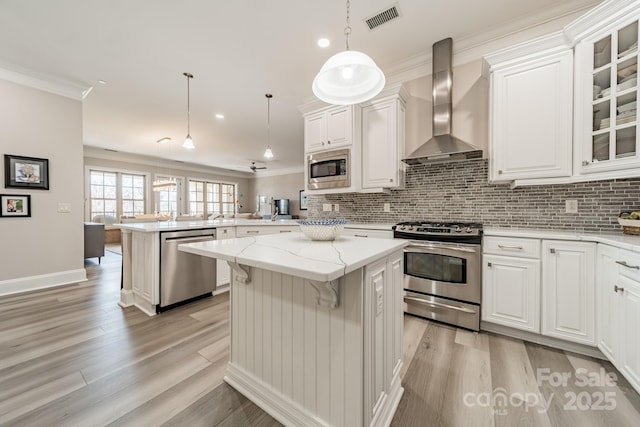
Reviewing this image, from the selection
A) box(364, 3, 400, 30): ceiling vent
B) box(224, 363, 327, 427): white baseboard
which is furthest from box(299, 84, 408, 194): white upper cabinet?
box(224, 363, 327, 427): white baseboard

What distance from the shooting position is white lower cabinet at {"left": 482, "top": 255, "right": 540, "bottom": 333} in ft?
6.25

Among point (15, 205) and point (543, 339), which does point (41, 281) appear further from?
point (543, 339)

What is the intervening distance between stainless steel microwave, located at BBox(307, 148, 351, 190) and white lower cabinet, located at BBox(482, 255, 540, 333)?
1.66m

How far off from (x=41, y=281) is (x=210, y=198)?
693 centimetres

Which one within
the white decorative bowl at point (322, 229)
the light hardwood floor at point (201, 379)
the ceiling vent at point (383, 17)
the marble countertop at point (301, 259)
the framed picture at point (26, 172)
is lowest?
the light hardwood floor at point (201, 379)

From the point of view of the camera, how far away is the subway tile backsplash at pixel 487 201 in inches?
78.7

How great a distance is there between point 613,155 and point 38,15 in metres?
4.73

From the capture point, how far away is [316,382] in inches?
45.0

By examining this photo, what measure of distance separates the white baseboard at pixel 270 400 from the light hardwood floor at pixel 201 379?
0.04m

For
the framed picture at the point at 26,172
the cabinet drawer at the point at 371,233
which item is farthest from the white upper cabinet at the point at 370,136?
the framed picture at the point at 26,172

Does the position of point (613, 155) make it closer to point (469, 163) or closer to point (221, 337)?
point (469, 163)

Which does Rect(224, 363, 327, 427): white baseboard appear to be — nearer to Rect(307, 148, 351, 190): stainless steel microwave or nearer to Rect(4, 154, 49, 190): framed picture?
Rect(307, 148, 351, 190): stainless steel microwave

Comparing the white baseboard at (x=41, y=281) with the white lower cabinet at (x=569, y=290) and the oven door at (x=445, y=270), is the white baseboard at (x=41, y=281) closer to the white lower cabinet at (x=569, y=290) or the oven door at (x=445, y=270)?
the oven door at (x=445, y=270)

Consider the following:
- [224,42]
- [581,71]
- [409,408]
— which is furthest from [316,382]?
[224,42]
